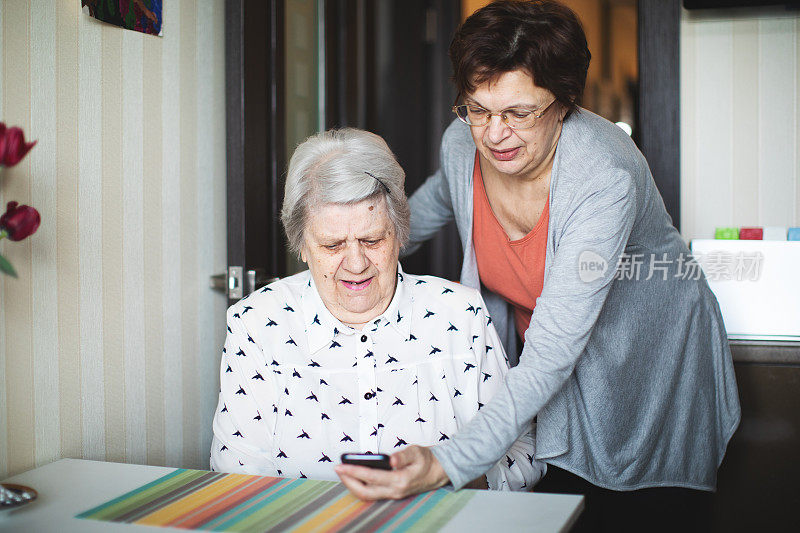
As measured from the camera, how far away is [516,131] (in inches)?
59.5

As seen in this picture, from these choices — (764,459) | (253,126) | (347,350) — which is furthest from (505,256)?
(764,459)

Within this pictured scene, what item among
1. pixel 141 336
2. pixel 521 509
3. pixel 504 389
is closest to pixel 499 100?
pixel 504 389

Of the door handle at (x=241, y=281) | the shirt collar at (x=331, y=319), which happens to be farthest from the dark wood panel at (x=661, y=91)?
the door handle at (x=241, y=281)

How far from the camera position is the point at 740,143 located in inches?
90.9

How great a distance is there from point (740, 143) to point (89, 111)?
1.92 metres

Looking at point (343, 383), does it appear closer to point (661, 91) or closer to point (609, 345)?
point (609, 345)

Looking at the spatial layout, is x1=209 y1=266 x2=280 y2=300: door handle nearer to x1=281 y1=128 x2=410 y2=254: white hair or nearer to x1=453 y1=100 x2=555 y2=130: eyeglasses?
x1=281 y1=128 x2=410 y2=254: white hair

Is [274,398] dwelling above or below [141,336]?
below

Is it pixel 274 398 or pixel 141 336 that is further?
pixel 141 336

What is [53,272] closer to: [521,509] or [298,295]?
[298,295]

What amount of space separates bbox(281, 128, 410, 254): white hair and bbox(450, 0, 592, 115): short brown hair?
0.28 metres

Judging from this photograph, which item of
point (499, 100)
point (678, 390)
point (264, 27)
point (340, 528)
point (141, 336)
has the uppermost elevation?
point (264, 27)

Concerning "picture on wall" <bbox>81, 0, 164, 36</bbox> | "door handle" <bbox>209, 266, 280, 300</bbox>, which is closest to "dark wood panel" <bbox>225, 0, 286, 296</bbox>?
"door handle" <bbox>209, 266, 280, 300</bbox>

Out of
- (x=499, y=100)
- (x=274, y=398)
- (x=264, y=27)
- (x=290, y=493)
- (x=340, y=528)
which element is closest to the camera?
(x=340, y=528)
